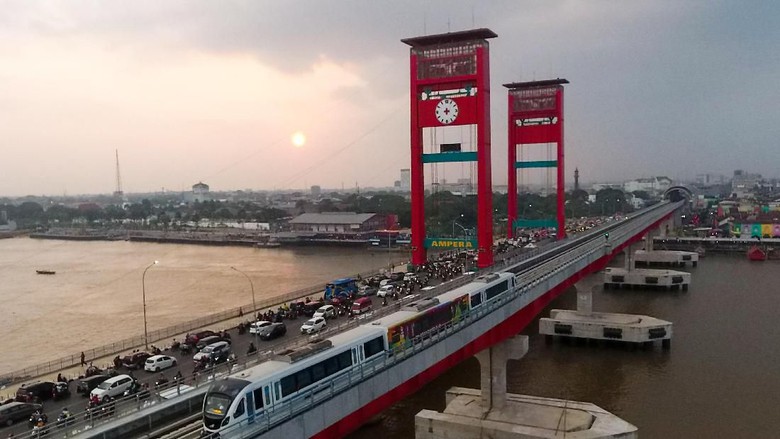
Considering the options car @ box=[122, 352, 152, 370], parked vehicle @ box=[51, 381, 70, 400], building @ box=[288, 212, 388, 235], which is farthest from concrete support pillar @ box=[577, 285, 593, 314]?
building @ box=[288, 212, 388, 235]

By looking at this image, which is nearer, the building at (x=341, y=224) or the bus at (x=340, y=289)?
the bus at (x=340, y=289)

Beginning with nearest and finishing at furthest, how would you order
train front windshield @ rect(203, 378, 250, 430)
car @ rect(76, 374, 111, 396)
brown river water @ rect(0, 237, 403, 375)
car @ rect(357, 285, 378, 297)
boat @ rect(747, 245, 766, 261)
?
1. train front windshield @ rect(203, 378, 250, 430)
2. car @ rect(76, 374, 111, 396)
3. car @ rect(357, 285, 378, 297)
4. brown river water @ rect(0, 237, 403, 375)
5. boat @ rect(747, 245, 766, 261)

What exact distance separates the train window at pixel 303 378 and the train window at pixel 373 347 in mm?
1530

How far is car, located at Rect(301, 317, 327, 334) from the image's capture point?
17.0 meters

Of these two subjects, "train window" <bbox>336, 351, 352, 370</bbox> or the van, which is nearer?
"train window" <bbox>336, 351, 352, 370</bbox>

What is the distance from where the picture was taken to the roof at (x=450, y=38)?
961 inches

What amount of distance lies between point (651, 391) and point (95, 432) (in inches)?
715

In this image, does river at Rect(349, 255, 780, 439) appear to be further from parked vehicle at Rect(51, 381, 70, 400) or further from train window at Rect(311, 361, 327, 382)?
train window at Rect(311, 361, 327, 382)

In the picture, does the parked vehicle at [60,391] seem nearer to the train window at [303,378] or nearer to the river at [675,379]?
the train window at [303,378]

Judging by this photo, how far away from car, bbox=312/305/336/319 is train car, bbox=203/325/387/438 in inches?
317

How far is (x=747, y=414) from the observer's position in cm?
1816

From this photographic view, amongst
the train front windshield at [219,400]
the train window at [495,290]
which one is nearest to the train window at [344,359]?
the train front windshield at [219,400]

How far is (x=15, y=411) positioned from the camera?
12344 millimetres

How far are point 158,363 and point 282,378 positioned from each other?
7390 mm
